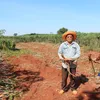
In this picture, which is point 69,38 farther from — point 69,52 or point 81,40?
point 81,40

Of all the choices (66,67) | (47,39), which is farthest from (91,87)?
(47,39)

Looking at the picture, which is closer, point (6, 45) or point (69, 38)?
point (69, 38)

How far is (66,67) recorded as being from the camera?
5082 mm

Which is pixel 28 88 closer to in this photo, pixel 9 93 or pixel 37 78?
pixel 9 93

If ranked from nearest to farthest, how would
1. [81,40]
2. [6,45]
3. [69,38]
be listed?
1. [69,38]
2. [6,45]
3. [81,40]

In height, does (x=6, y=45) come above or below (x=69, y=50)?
below

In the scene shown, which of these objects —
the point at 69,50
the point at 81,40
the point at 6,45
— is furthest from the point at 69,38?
the point at 81,40

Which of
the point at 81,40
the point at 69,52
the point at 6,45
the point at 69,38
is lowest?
the point at 6,45

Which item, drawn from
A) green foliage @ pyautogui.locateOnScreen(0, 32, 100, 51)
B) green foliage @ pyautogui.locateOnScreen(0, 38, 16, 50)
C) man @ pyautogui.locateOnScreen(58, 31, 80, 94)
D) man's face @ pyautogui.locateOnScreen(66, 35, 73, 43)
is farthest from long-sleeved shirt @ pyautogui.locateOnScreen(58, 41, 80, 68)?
green foliage @ pyautogui.locateOnScreen(0, 38, 16, 50)

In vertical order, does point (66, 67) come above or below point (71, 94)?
above

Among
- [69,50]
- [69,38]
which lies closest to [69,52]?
[69,50]

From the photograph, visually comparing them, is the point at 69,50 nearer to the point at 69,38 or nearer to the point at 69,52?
the point at 69,52

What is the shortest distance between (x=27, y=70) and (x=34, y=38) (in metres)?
24.4

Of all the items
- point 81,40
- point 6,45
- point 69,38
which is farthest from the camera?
point 81,40
